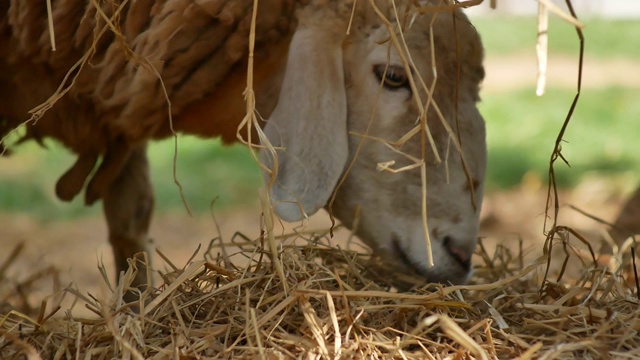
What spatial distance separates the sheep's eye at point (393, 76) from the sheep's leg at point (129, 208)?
1465 millimetres

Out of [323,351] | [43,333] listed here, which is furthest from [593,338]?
[43,333]

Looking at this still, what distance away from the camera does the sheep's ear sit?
2648mm

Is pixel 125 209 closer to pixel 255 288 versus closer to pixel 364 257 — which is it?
pixel 364 257

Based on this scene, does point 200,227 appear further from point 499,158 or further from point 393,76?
point 393,76

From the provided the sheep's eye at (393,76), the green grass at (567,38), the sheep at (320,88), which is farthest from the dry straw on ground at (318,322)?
the green grass at (567,38)

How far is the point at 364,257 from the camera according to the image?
9.69 ft

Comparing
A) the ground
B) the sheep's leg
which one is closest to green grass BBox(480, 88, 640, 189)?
the ground

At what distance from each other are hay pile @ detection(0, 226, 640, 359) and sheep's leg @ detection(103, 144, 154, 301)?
1215mm

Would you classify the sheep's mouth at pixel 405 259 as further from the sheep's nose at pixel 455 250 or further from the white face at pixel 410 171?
the sheep's nose at pixel 455 250

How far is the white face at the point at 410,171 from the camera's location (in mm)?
2717

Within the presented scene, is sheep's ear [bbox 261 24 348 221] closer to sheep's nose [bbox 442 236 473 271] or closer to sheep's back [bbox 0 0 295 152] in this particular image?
sheep's back [bbox 0 0 295 152]

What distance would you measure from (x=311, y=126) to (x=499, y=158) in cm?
497

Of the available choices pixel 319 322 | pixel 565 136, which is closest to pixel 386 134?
pixel 319 322

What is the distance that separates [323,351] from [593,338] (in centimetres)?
66
